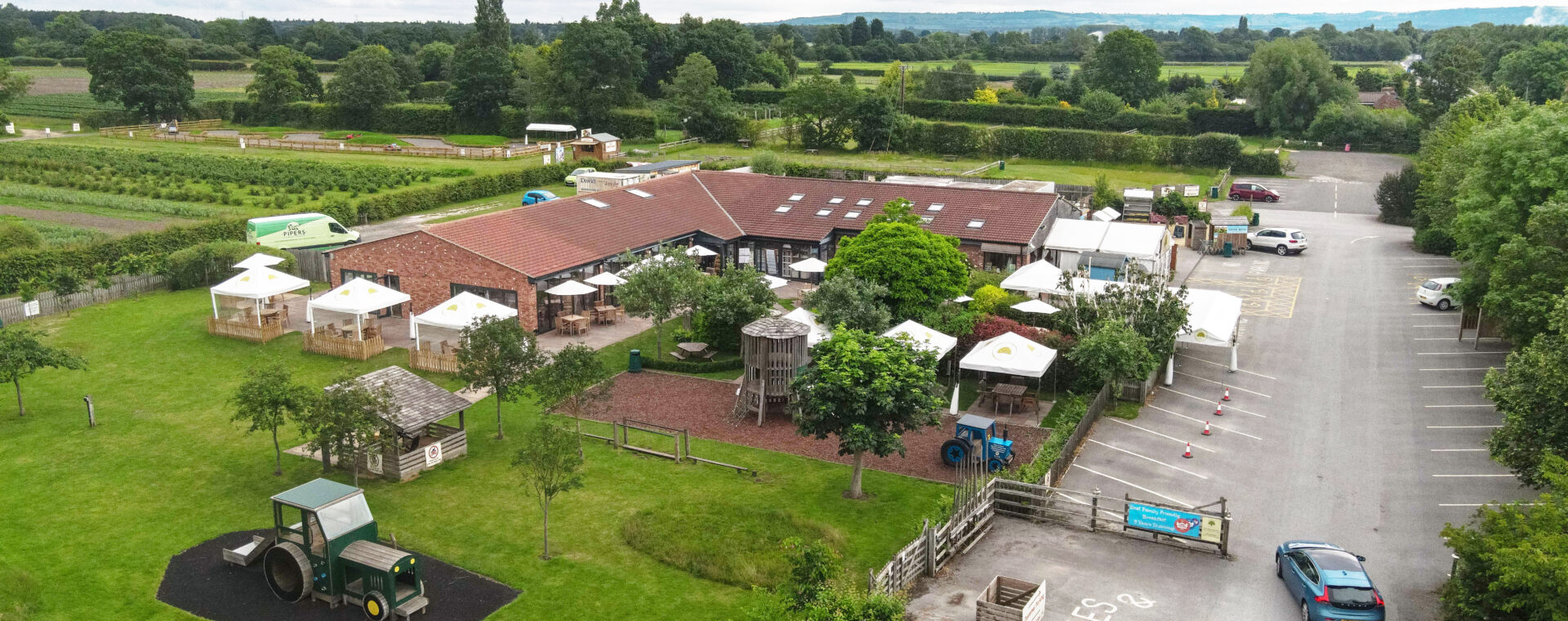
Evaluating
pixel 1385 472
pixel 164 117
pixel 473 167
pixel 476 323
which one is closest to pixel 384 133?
pixel 164 117

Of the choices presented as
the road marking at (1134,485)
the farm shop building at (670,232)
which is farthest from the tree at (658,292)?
the road marking at (1134,485)

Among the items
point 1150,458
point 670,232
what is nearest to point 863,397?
point 1150,458

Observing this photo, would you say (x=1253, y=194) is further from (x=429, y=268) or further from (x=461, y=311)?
(x=461, y=311)

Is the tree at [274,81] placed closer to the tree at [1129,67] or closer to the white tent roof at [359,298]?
the white tent roof at [359,298]

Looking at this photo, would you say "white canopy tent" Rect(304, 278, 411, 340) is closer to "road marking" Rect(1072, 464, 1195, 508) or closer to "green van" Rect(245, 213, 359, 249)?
"green van" Rect(245, 213, 359, 249)

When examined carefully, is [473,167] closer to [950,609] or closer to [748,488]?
[748,488]

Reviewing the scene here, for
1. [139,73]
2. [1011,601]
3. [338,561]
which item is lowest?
[1011,601]

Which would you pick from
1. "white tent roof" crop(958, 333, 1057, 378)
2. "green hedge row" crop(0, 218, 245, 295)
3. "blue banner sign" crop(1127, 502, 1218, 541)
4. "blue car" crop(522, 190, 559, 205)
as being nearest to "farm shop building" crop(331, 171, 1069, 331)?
"white tent roof" crop(958, 333, 1057, 378)
